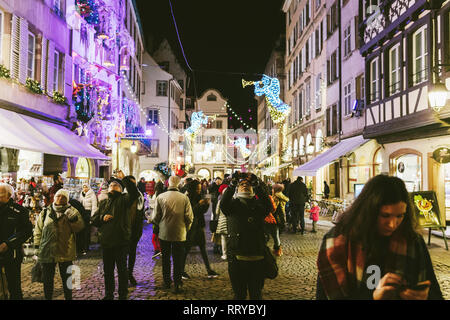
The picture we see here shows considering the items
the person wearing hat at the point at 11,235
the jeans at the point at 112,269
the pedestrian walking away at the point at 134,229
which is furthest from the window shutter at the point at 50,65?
the jeans at the point at 112,269

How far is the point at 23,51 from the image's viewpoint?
506 inches

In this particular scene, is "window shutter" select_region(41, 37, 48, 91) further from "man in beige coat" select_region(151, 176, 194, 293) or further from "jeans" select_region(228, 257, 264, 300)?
"jeans" select_region(228, 257, 264, 300)

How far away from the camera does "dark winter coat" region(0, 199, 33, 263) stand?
5.14 m

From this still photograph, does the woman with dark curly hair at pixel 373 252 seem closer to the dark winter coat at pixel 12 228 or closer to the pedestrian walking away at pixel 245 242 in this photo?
the pedestrian walking away at pixel 245 242

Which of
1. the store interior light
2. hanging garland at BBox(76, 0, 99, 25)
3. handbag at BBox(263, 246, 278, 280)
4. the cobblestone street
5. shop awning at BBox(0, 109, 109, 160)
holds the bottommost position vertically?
the cobblestone street

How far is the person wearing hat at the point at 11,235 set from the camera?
5.15 metres

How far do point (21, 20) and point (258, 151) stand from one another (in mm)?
54384

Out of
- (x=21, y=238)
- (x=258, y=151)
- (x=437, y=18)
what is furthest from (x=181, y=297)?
(x=258, y=151)

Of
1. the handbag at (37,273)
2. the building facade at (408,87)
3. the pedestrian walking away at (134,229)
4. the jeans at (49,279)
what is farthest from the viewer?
the building facade at (408,87)

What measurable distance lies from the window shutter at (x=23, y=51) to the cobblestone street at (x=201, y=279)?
6.42 metres

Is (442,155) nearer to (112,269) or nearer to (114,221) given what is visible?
(114,221)

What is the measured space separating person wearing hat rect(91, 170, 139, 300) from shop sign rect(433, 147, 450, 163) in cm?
1018

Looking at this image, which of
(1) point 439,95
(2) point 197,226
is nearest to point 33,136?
(2) point 197,226

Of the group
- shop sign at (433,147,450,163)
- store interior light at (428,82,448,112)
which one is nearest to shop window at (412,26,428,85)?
store interior light at (428,82,448,112)
